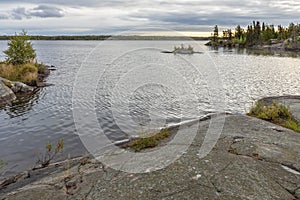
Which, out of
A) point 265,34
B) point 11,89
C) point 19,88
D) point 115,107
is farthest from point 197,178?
point 265,34

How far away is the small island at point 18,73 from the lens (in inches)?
820

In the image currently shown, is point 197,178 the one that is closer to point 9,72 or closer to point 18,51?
point 9,72

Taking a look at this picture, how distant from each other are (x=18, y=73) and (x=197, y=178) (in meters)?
25.8

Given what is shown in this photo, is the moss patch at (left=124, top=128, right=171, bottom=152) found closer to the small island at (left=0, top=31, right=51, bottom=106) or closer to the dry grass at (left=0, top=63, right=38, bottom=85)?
the small island at (left=0, top=31, right=51, bottom=106)

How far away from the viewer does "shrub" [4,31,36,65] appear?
1185 inches

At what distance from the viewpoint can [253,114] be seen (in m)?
14.3

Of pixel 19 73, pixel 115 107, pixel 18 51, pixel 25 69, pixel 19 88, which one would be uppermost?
pixel 18 51

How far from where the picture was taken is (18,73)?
26906mm

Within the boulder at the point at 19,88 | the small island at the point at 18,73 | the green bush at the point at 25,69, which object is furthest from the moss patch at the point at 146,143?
the green bush at the point at 25,69

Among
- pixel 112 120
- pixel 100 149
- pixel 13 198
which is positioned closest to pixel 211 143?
pixel 100 149

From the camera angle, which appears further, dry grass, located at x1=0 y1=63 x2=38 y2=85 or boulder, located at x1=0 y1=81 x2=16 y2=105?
dry grass, located at x1=0 y1=63 x2=38 y2=85

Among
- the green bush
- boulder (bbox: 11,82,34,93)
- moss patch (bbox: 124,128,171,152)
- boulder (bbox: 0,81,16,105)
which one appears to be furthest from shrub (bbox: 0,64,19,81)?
moss patch (bbox: 124,128,171,152)

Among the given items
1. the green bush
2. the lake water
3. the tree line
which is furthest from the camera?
the tree line

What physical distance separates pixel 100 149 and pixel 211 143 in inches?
183
